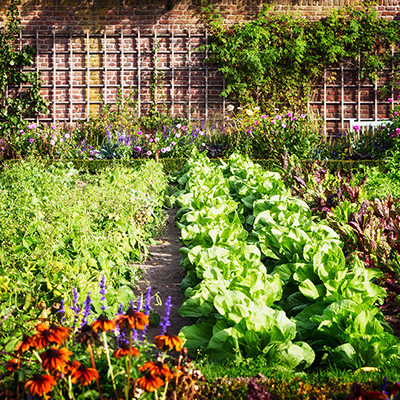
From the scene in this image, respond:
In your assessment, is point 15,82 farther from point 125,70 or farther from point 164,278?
point 164,278

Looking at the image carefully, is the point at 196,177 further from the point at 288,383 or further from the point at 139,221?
the point at 288,383

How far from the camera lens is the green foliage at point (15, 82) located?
10.2m

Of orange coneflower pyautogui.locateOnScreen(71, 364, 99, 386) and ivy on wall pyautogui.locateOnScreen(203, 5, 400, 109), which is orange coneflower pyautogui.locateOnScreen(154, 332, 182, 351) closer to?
orange coneflower pyautogui.locateOnScreen(71, 364, 99, 386)

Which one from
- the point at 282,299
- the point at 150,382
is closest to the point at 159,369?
the point at 150,382

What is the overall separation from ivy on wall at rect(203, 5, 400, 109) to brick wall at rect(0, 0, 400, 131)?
16.2 inches

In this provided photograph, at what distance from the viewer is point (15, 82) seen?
10.5 m

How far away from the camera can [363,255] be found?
319 cm

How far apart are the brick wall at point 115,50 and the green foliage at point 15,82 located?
23 centimetres

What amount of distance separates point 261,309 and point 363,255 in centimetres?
138

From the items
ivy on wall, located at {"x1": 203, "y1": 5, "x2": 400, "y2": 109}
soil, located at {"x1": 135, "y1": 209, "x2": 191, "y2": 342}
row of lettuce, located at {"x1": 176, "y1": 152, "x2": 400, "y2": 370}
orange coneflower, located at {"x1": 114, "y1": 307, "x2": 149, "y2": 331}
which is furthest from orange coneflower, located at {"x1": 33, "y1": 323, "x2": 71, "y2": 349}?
ivy on wall, located at {"x1": 203, "y1": 5, "x2": 400, "y2": 109}

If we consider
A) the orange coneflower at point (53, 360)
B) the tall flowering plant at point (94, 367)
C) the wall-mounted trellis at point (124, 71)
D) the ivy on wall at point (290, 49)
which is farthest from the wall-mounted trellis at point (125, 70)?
the orange coneflower at point (53, 360)

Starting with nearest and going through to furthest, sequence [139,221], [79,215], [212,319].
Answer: [212,319] < [79,215] < [139,221]

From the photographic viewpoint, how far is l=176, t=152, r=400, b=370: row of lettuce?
6.37 ft

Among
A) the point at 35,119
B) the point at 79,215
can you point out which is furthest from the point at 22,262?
the point at 35,119
